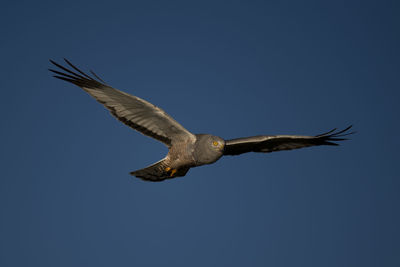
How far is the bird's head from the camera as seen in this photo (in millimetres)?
6805

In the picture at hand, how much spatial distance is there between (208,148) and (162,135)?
119 centimetres

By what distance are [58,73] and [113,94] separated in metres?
1.19

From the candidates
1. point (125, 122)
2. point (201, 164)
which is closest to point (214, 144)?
point (201, 164)

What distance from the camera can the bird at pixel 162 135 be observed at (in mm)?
6836

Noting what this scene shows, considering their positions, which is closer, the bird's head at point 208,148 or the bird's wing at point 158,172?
the bird's head at point 208,148

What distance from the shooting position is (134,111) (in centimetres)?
713

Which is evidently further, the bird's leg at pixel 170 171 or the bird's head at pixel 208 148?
the bird's leg at pixel 170 171

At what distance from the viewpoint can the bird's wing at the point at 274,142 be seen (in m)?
7.43

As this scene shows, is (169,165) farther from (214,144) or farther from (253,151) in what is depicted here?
(253,151)

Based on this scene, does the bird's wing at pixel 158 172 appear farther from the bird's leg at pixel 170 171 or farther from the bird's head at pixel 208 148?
the bird's head at pixel 208 148

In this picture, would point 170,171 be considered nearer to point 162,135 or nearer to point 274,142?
point 162,135

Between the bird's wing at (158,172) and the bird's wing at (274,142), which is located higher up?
the bird's wing at (274,142)

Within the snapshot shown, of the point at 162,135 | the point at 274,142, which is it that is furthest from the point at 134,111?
the point at 274,142

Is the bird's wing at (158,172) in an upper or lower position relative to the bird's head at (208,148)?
lower
